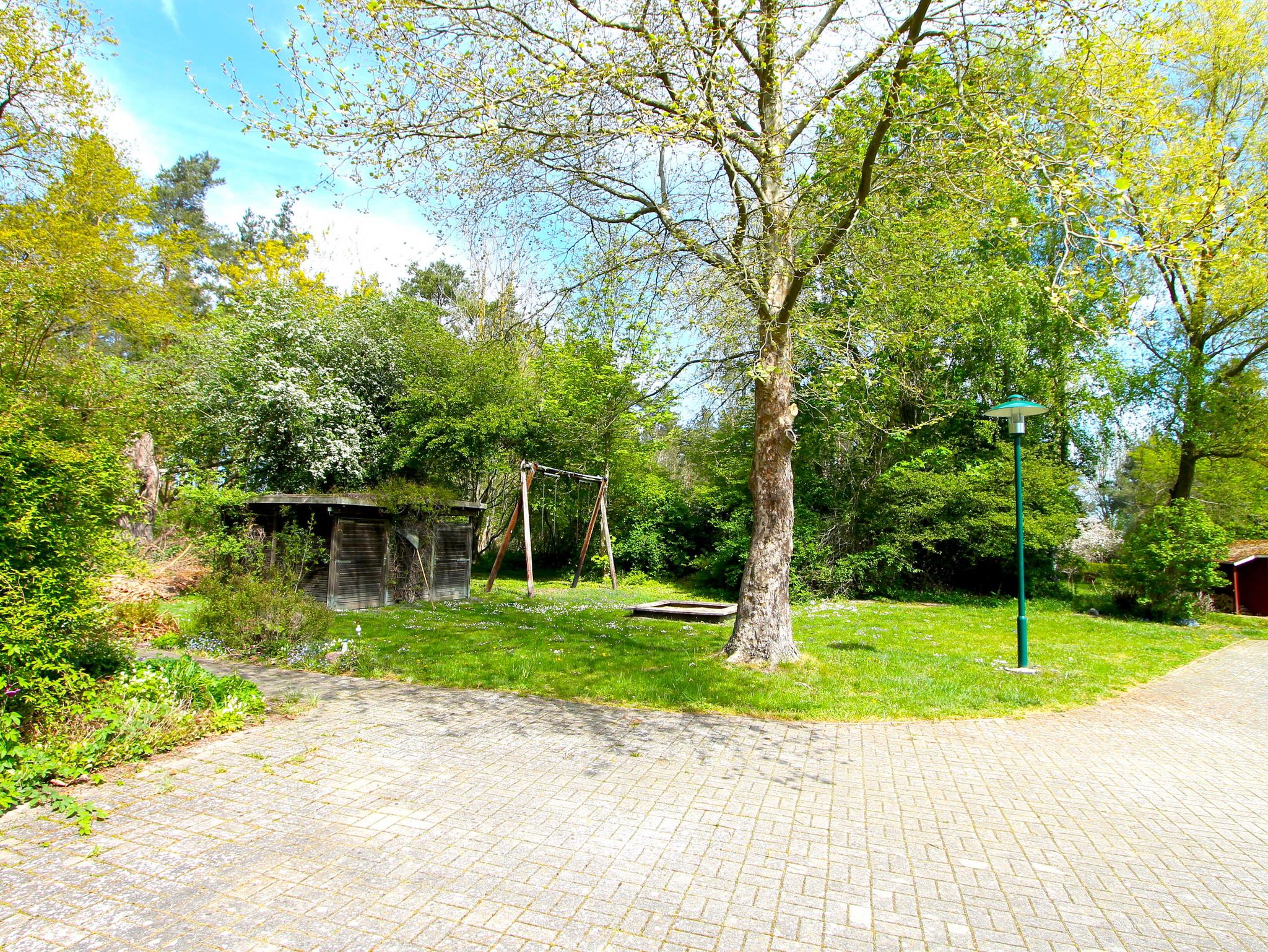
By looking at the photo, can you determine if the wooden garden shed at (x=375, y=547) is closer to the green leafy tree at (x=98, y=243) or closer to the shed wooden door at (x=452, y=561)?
the shed wooden door at (x=452, y=561)

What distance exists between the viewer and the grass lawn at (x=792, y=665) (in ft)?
24.9

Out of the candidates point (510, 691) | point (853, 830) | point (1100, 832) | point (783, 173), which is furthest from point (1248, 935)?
point (783, 173)

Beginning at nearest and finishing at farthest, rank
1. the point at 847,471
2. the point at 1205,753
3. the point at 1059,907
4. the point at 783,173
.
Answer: the point at 1059,907
the point at 1205,753
the point at 783,173
the point at 847,471

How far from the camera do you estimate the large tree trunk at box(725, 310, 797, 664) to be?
8.80m

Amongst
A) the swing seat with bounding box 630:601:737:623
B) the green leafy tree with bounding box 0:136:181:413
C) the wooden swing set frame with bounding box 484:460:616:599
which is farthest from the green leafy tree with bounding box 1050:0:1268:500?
the green leafy tree with bounding box 0:136:181:413

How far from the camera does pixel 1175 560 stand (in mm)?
17750

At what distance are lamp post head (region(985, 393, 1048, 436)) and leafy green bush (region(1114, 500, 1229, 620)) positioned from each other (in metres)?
11.6

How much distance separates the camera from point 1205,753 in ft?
20.8

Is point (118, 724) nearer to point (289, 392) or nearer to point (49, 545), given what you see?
point (49, 545)

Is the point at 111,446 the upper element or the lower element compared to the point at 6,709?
upper

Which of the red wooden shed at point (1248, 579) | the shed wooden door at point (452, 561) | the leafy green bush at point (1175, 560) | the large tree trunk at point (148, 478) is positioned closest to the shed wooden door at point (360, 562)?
the shed wooden door at point (452, 561)

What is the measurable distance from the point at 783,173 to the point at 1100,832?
765 centimetres

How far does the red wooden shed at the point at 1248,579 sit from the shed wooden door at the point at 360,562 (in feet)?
87.8

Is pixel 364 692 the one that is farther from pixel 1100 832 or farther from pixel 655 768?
pixel 1100 832
